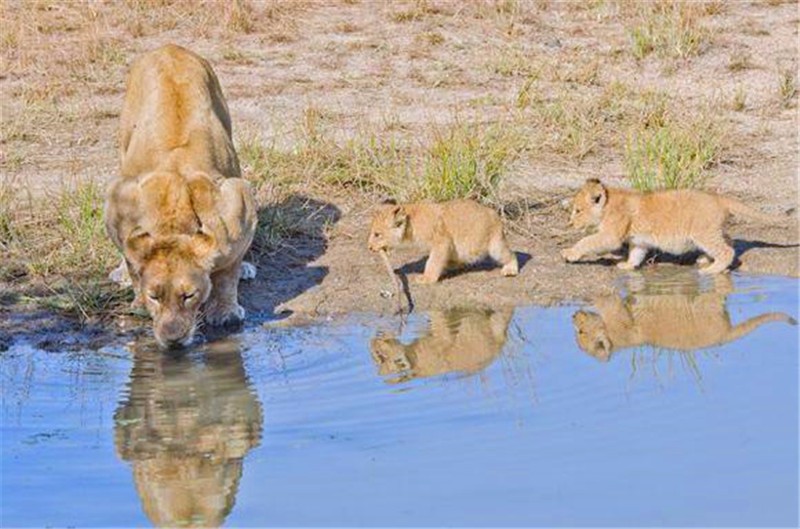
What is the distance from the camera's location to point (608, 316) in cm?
915

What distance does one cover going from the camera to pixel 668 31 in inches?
555

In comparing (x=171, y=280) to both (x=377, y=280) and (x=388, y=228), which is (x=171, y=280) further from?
(x=377, y=280)

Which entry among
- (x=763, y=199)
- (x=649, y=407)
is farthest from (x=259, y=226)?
(x=649, y=407)

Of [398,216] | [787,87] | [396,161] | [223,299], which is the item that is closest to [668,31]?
[787,87]

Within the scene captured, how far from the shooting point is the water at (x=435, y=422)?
20.5 feet

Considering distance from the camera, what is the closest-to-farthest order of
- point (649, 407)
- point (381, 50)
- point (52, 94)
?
point (649, 407) < point (52, 94) < point (381, 50)

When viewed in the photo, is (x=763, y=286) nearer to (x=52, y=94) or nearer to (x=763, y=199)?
(x=763, y=199)

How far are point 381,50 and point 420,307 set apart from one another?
4747 millimetres

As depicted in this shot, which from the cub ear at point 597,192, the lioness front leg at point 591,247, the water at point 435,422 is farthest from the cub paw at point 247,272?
the cub ear at point 597,192

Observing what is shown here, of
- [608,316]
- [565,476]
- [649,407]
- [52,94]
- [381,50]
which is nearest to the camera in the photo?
[565,476]

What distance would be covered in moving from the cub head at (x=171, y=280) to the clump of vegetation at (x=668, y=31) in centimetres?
610

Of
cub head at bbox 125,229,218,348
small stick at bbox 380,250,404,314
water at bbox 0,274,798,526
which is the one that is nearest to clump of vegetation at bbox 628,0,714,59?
water at bbox 0,274,798,526

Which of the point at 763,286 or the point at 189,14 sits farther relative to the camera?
the point at 189,14

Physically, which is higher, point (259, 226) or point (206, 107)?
point (206, 107)
